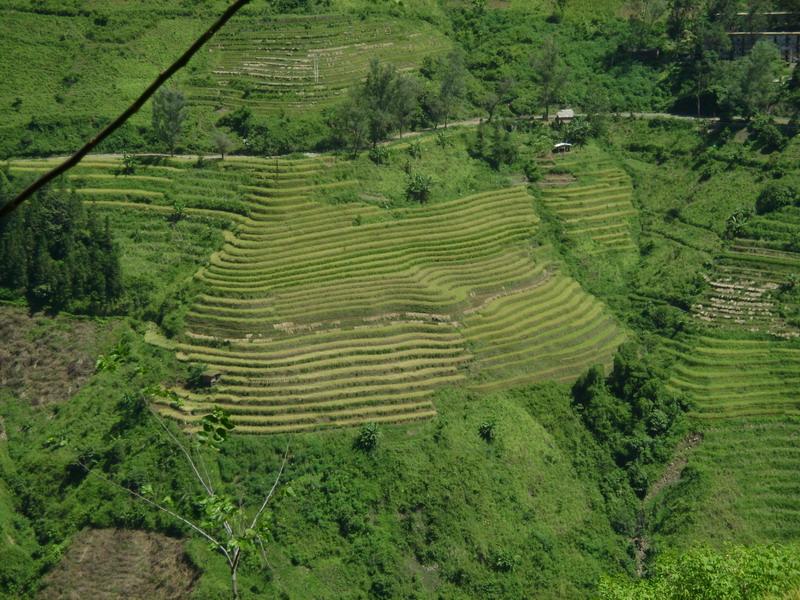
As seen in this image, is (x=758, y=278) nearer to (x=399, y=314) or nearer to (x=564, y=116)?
(x=399, y=314)

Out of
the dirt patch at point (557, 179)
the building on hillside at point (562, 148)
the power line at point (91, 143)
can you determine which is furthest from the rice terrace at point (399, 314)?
the power line at point (91, 143)

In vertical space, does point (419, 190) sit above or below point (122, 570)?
above

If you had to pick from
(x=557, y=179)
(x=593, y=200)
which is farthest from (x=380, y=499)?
(x=557, y=179)

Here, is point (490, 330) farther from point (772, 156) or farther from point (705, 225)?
point (772, 156)

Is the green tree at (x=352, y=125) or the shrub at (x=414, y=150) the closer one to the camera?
the green tree at (x=352, y=125)

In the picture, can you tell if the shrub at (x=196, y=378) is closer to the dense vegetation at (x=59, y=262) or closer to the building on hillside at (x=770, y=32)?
the dense vegetation at (x=59, y=262)
